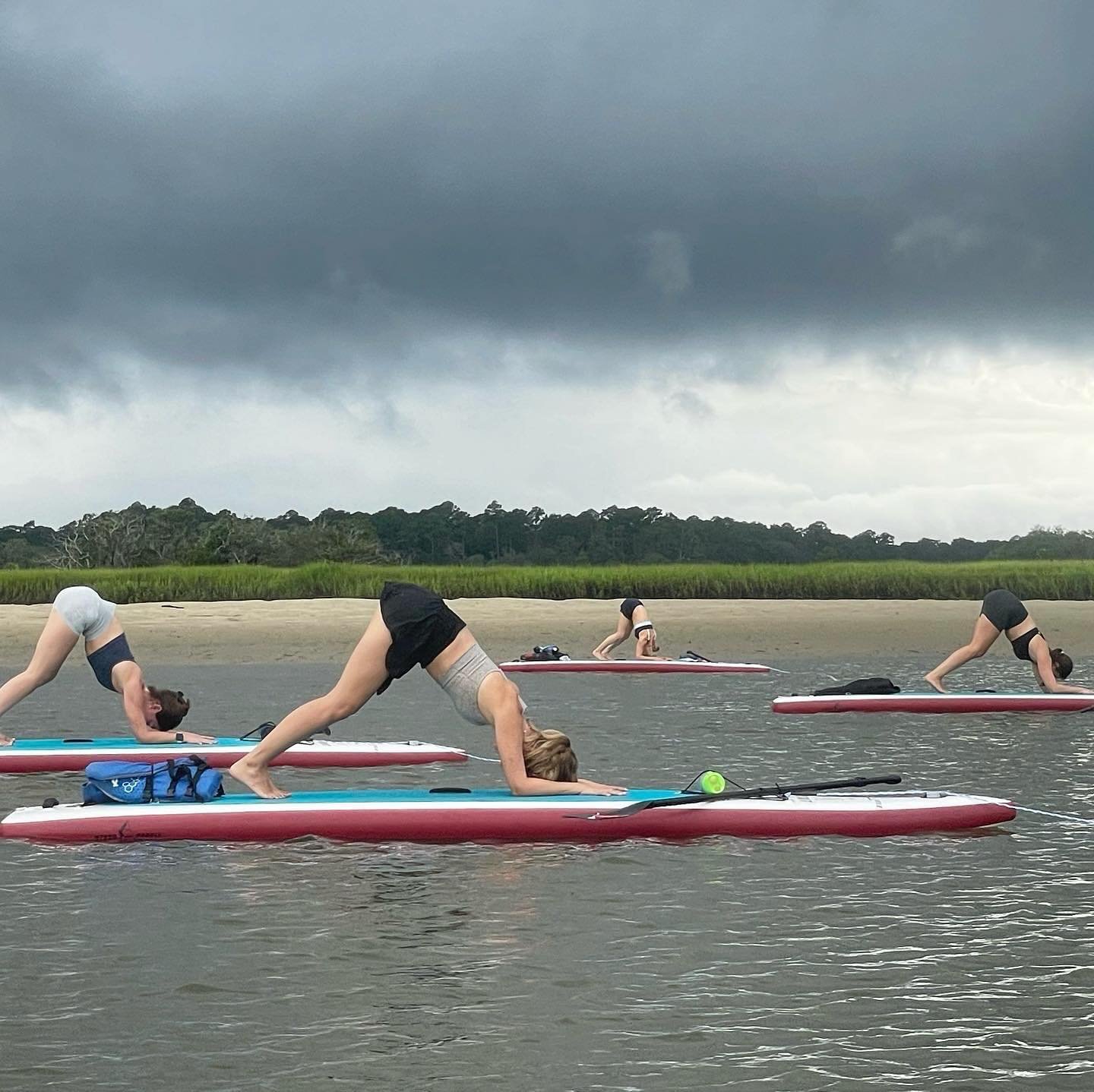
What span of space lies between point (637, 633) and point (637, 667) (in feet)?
2.39

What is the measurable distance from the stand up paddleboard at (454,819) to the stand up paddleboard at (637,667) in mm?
13309

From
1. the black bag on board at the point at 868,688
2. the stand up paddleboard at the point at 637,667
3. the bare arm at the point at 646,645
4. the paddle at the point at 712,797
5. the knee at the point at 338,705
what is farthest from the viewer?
the bare arm at the point at 646,645

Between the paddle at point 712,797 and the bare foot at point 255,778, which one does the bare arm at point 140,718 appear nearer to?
the bare foot at point 255,778

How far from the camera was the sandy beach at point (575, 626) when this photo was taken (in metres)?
28.0

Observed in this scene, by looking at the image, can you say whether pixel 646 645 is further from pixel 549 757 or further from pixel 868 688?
pixel 549 757

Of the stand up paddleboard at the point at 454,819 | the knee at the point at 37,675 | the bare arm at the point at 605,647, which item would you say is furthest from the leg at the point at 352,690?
the bare arm at the point at 605,647

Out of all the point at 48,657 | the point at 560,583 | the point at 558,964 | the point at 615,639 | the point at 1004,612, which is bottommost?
the point at 558,964

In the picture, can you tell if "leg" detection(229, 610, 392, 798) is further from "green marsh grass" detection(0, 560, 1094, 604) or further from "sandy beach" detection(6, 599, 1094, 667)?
"green marsh grass" detection(0, 560, 1094, 604)

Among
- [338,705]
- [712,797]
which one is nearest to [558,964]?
[338,705]

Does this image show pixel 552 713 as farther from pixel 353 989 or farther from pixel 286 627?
pixel 286 627

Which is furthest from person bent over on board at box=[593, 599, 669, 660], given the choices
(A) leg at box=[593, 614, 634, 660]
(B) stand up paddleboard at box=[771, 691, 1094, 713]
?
(B) stand up paddleboard at box=[771, 691, 1094, 713]

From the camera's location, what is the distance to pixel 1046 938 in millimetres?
6793

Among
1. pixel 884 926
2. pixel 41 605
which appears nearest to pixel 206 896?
pixel 884 926

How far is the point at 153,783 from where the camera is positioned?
9.45 metres
